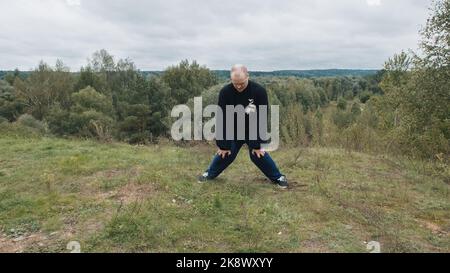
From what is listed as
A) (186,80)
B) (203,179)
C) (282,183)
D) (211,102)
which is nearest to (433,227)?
(282,183)

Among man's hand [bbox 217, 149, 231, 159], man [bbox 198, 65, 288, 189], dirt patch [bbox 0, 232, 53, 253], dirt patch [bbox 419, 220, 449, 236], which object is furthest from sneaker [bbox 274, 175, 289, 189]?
dirt patch [bbox 0, 232, 53, 253]

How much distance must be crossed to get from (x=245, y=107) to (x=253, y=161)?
92cm

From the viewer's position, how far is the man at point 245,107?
5629 mm

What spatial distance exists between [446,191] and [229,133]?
371 centimetres

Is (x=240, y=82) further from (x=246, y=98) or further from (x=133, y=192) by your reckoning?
(x=133, y=192)

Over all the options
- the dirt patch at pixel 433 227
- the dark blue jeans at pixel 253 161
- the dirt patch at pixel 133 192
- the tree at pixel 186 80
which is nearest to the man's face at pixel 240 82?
the dark blue jeans at pixel 253 161

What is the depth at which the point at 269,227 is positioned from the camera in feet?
15.1

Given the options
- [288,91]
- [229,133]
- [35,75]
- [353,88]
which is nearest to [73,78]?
[35,75]

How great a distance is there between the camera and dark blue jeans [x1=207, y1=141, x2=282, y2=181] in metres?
6.10

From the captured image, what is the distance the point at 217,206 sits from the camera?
5.23 meters

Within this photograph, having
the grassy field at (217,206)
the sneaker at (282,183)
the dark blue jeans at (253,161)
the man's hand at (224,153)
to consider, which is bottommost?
the grassy field at (217,206)

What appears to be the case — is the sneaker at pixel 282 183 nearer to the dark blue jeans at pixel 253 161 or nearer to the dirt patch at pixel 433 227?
the dark blue jeans at pixel 253 161

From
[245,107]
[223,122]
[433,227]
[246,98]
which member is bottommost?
[433,227]
